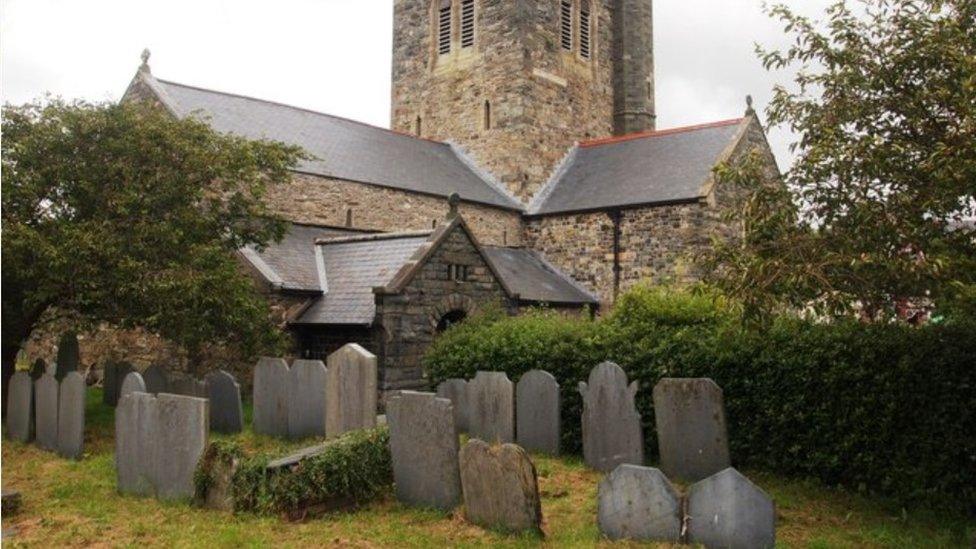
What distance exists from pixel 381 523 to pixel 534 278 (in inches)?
605

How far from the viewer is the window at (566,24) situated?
28750 mm

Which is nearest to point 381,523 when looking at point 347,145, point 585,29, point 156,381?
point 156,381

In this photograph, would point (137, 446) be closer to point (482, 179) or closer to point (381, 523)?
point (381, 523)

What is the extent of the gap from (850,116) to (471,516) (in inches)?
205

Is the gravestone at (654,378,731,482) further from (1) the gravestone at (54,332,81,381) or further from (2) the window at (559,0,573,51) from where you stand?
(2) the window at (559,0,573,51)

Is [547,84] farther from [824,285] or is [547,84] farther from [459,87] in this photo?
[824,285]

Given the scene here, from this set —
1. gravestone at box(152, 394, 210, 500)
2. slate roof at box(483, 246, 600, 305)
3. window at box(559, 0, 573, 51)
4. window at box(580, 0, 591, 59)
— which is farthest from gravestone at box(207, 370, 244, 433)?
window at box(580, 0, 591, 59)

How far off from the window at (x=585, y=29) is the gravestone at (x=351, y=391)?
873 inches

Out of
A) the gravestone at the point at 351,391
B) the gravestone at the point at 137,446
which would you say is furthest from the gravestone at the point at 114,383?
the gravestone at the point at 351,391

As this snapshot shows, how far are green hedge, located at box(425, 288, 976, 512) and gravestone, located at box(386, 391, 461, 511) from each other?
2.96 meters

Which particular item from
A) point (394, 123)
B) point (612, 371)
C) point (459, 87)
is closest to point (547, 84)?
point (459, 87)

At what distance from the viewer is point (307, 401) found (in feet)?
37.9

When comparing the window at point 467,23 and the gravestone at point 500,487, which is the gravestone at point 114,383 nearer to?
the gravestone at point 500,487

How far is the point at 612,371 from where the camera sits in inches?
387
